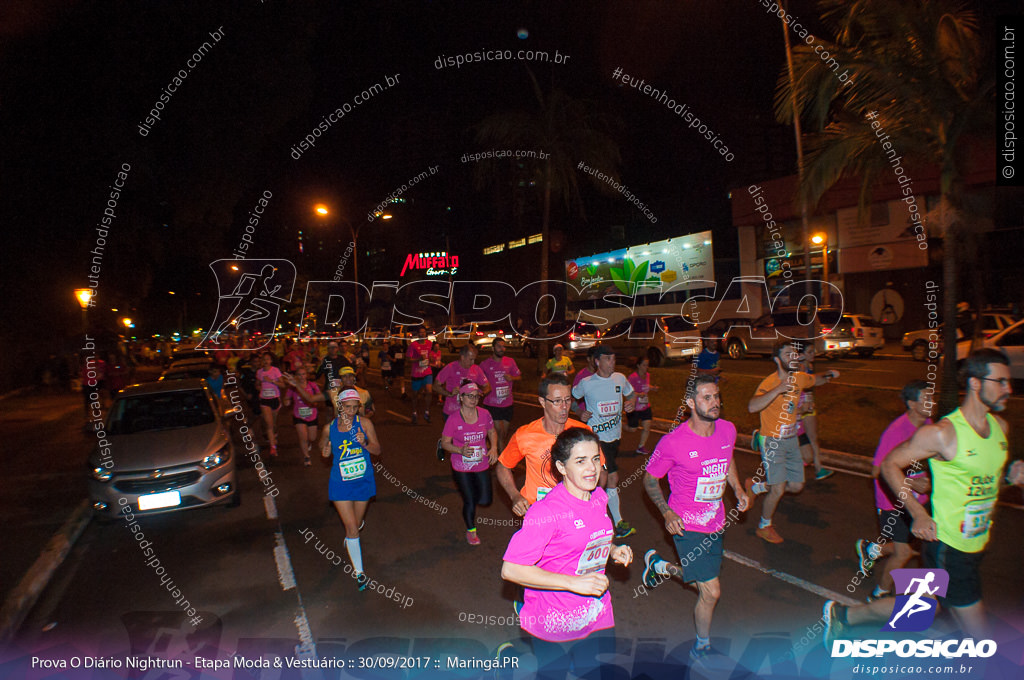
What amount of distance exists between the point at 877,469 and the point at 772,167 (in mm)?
30073

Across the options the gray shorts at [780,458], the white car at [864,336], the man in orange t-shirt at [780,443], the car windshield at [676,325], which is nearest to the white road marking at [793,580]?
the man in orange t-shirt at [780,443]

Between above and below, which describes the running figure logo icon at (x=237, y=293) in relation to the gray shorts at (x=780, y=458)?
above

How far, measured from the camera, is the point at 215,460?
717 cm

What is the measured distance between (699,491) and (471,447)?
98.2 inches

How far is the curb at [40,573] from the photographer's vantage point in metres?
4.82

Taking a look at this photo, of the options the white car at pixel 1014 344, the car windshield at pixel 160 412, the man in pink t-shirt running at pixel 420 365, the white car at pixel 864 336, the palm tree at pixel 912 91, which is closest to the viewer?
the car windshield at pixel 160 412

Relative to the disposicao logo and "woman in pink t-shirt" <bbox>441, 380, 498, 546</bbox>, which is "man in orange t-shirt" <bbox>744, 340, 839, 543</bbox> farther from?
"woman in pink t-shirt" <bbox>441, 380, 498, 546</bbox>

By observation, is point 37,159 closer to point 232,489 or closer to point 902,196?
point 232,489

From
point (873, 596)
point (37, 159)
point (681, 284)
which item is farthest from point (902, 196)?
point (37, 159)

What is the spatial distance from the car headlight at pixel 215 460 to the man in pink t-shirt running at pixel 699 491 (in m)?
5.45

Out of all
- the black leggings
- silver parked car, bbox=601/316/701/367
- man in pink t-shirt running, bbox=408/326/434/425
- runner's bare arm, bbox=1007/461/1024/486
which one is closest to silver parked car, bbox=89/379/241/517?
the black leggings

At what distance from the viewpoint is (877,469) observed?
4.75 metres

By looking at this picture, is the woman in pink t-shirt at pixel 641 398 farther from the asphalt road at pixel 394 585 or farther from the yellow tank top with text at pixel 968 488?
the yellow tank top with text at pixel 968 488

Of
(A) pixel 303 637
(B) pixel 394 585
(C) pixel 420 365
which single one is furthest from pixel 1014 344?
(A) pixel 303 637
